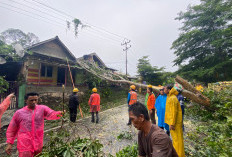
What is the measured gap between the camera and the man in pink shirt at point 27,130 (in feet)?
6.75

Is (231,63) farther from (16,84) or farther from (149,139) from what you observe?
(16,84)

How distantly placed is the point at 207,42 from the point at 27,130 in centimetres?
1853

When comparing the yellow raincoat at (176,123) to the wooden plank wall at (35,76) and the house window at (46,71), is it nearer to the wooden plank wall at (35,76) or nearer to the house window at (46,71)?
the wooden plank wall at (35,76)

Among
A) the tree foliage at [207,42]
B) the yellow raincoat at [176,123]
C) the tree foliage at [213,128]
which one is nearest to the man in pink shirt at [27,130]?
the yellow raincoat at [176,123]

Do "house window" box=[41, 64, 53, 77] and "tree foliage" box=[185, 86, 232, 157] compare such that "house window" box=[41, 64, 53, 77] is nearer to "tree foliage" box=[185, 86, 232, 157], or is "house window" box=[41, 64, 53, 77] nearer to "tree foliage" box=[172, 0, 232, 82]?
"tree foliage" box=[185, 86, 232, 157]

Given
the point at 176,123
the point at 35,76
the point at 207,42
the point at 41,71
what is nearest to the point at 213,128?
the point at 176,123

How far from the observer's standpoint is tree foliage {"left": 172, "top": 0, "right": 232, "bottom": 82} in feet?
41.1

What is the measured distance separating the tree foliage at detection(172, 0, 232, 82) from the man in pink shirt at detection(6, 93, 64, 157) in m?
15.3

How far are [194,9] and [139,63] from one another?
10.9 m

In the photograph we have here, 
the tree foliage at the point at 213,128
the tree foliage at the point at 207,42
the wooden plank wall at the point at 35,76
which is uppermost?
the tree foliage at the point at 207,42

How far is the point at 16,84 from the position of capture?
764cm

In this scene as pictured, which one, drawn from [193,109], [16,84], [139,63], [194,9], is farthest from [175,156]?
[139,63]

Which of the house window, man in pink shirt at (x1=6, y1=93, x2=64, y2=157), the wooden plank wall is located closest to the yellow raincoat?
man in pink shirt at (x1=6, y1=93, x2=64, y2=157)

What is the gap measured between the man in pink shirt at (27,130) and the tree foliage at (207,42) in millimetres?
15293
